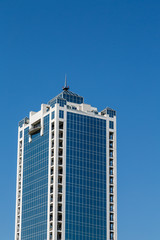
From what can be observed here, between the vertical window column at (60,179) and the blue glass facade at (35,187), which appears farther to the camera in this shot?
the blue glass facade at (35,187)

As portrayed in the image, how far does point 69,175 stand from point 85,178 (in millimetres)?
4841

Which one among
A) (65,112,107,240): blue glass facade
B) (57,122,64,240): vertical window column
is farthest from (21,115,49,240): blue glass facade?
(65,112,107,240): blue glass facade

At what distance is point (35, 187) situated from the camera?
589 ft

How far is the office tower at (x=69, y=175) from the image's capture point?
170 m

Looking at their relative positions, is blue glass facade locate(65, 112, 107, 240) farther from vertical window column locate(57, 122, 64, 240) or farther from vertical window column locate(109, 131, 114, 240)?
vertical window column locate(109, 131, 114, 240)

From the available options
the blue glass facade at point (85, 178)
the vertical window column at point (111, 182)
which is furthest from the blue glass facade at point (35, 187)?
the vertical window column at point (111, 182)

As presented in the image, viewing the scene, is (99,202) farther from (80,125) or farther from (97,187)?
(80,125)

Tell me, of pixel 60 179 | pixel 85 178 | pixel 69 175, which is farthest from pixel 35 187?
pixel 85 178

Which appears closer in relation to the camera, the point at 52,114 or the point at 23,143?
the point at 52,114

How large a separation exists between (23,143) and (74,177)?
25.0 m

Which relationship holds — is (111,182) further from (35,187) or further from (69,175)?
(35,187)

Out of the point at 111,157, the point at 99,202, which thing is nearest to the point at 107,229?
the point at 99,202

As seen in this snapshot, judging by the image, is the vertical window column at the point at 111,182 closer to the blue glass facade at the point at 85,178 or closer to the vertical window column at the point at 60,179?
the blue glass facade at the point at 85,178

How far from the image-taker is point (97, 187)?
576 ft
